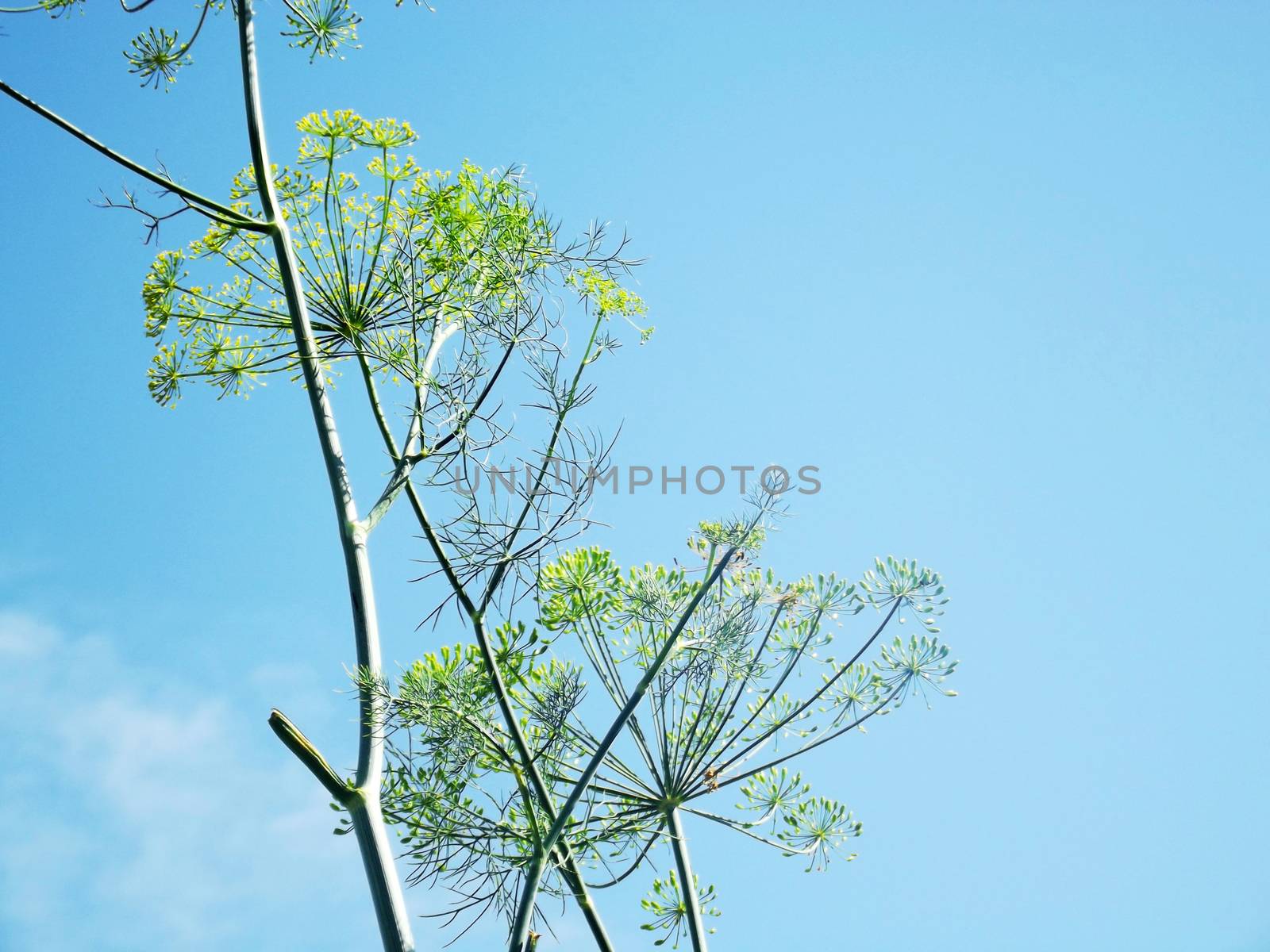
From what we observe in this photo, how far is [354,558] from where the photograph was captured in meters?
3.74

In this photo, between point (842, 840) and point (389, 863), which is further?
point (842, 840)

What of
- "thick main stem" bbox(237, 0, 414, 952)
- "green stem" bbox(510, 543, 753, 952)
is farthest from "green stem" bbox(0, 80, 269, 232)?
"green stem" bbox(510, 543, 753, 952)

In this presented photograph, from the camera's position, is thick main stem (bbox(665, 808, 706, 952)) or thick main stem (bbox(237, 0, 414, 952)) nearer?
thick main stem (bbox(237, 0, 414, 952))

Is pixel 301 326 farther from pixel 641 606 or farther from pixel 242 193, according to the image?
pixel 641 606

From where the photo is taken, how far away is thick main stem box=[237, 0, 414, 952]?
134 inches

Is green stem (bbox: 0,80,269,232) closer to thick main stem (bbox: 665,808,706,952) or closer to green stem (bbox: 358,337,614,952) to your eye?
green stem (bbox: 358,337,614,952)

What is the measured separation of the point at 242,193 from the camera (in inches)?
207

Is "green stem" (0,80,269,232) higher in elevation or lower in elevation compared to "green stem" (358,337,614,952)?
higher

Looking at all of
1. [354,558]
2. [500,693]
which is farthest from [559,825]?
[354,558]

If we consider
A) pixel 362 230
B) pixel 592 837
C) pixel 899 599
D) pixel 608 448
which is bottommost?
pixel 592 837

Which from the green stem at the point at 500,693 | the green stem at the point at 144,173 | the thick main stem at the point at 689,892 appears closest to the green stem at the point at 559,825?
the green stem at the point at 500,693

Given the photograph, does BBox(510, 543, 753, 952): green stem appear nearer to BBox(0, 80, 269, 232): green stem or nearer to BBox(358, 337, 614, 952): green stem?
BBox(358, 337, 614, 952): green stem

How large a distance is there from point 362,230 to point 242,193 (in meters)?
0.65

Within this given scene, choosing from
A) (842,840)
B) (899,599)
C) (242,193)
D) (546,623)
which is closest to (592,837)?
(546,623)
